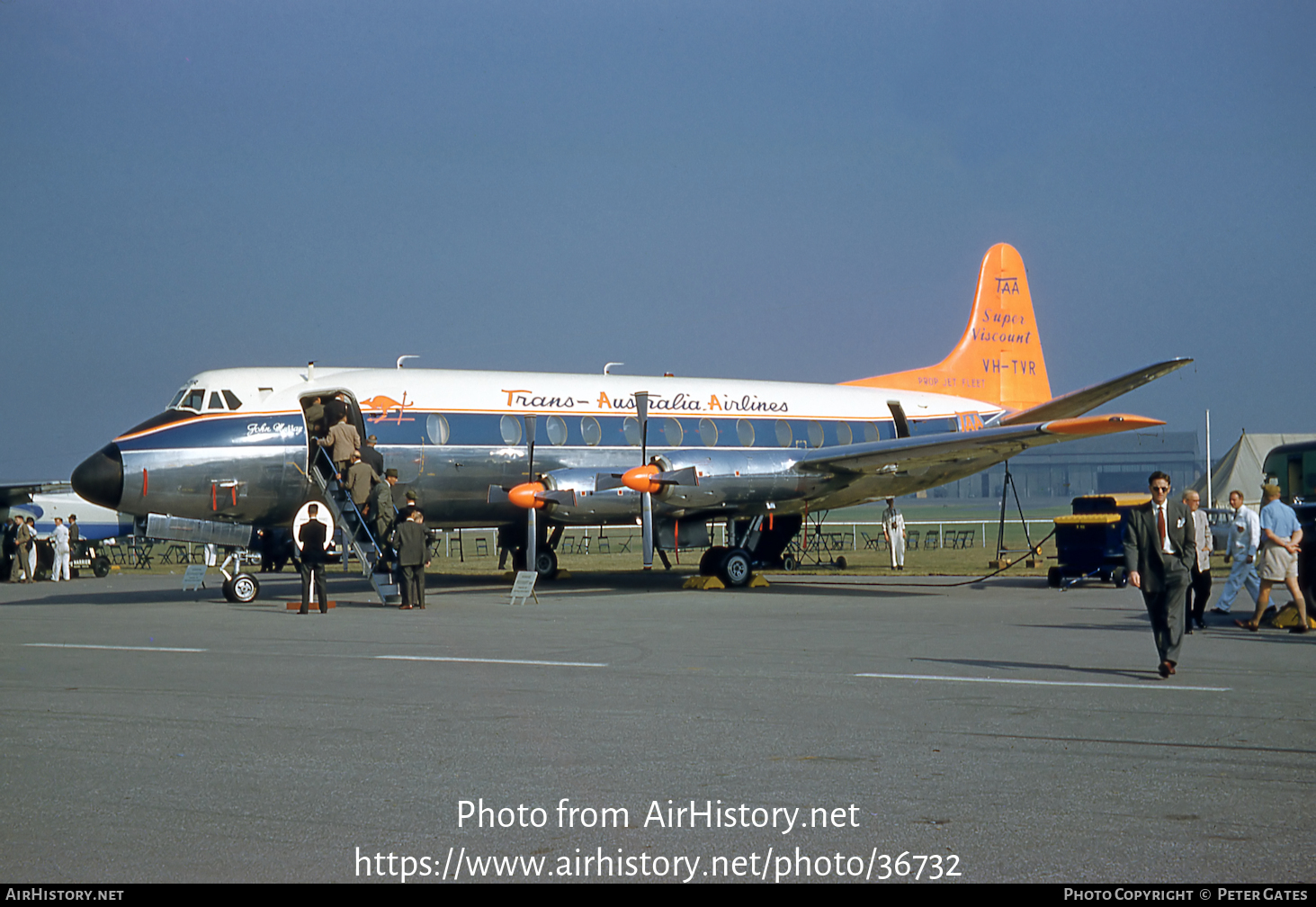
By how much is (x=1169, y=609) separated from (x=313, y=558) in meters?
12.2

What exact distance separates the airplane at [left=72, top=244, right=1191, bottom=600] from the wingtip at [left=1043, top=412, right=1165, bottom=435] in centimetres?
4

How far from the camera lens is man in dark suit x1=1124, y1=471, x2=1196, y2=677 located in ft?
32.0

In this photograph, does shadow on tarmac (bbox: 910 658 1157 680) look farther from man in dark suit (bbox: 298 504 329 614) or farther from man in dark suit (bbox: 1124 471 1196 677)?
man in dark suit (bbox: 298 504 329 614)

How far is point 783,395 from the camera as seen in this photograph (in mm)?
24281

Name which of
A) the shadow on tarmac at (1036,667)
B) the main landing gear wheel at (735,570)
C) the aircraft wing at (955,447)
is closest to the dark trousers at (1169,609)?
the shadow on tarmac at (1036,667)

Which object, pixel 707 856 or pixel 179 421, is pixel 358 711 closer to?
pixel 707 856

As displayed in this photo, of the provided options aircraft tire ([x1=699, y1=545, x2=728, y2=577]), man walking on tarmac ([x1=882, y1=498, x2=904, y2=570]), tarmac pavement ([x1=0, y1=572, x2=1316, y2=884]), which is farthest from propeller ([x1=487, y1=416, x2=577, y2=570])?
man walking on tarmac ([x1=882, y1=498, x2=904, y2=570])

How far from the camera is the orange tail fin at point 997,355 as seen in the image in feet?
89.2

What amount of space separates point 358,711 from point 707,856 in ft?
13.8

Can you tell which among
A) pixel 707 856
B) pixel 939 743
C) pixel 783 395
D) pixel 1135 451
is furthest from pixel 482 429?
pixel 1135 451

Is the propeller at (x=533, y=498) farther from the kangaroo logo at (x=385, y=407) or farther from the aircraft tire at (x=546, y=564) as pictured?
the aircraft tire at (x=546, y=564)

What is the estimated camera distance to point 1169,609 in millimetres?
9789

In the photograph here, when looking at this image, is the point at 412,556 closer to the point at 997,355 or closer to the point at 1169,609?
the point at 1169,609
